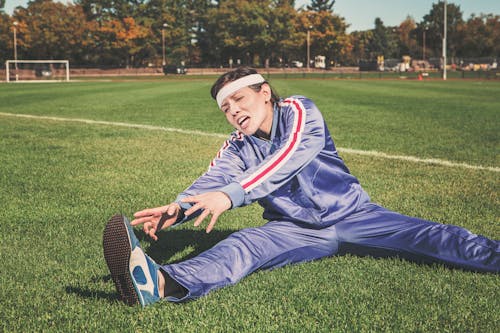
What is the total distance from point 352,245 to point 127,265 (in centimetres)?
152

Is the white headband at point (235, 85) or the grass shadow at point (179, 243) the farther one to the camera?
the grass shadow at point (179, 243)

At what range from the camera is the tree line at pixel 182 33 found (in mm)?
75438

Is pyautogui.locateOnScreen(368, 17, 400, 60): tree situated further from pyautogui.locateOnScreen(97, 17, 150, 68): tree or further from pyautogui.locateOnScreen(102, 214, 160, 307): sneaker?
pyautogui.locateOnScreen(102, 214, 160, 307): sneaker

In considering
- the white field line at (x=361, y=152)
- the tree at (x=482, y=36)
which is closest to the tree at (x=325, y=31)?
the tree at (x=482, y=36)

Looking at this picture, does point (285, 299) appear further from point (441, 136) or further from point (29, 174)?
point (441, 136)

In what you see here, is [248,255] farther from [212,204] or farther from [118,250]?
[118,250]

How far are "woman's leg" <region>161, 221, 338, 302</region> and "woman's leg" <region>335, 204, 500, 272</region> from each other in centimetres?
15

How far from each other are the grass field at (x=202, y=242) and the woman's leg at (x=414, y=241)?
2.9 inches

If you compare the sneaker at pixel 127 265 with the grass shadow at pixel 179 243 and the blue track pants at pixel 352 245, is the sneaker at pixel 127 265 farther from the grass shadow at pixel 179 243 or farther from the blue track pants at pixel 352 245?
the grass shadow at pixel 179 243

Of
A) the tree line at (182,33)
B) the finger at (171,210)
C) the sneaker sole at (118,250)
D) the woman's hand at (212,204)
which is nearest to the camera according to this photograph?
the sneaker sole at (118,250)

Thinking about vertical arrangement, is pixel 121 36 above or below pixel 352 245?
above

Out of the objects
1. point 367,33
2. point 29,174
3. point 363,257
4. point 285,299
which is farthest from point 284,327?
point 367,33

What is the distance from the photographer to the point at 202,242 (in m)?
3.90

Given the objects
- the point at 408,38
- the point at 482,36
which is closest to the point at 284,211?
the point at 482,36
